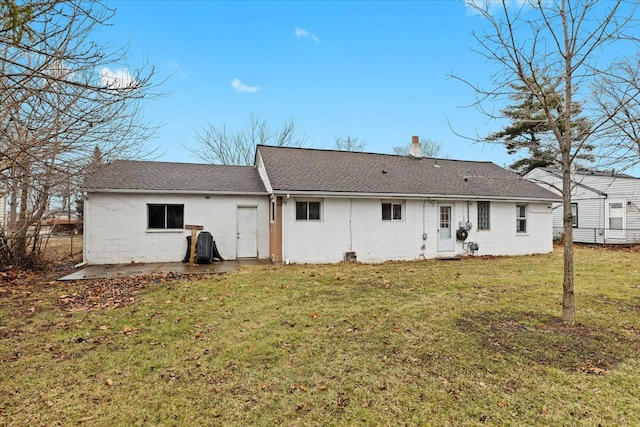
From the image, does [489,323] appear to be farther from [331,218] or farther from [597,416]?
[331,218]

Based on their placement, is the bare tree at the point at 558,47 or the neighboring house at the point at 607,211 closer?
the bare tree at the point at 558,47

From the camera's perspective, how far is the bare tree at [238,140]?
1075 inches

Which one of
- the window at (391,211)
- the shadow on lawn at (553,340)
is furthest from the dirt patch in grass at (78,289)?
the window at (391,211)

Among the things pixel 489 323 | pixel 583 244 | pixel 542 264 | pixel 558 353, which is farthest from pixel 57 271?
pixel 583 244

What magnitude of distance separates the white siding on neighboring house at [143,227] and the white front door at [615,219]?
19.8 metres

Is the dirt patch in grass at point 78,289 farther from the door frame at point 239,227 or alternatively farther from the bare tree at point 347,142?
the bare tree at point 347,142

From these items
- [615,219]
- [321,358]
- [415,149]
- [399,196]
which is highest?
[415,149]

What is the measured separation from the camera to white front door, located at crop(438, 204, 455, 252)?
43.1 ft

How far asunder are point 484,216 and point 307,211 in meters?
7.81

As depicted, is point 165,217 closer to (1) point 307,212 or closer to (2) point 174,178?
(2) point 174,178

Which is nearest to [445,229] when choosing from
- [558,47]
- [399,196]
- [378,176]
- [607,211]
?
[399,196]

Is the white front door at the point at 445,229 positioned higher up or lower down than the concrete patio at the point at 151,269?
higher up

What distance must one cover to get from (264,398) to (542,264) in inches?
468

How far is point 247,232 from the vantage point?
12.4 metres
